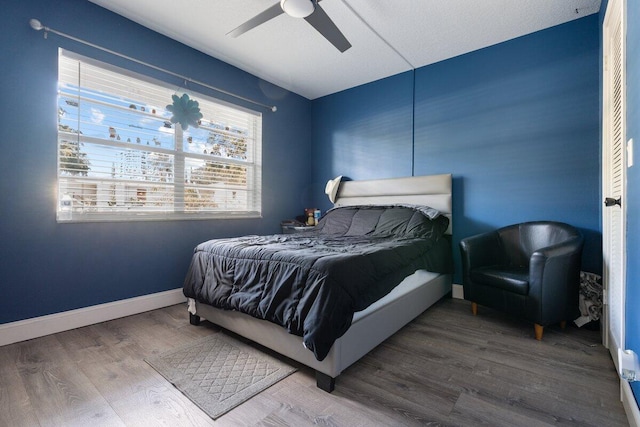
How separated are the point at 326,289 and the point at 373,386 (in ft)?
1.97

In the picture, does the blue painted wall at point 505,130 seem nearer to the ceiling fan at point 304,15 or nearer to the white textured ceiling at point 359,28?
the white textured ceiling at point 359,28

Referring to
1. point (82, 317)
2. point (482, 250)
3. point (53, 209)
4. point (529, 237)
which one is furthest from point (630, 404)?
point (53, 209)

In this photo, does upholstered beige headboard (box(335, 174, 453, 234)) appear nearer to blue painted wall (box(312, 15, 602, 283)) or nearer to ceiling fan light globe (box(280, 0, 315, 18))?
blue painted wall (box(312, 15, 602, 283))

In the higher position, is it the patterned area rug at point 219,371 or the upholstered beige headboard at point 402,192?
the upholstered beige headboard at point 402,192

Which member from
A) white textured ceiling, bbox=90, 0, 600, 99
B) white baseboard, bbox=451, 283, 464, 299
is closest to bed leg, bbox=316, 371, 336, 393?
white baseboard, bbox=451, 283, 464, 299

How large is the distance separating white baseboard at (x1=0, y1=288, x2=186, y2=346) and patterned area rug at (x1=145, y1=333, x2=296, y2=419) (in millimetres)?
1037

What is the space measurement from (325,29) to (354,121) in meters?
1.94

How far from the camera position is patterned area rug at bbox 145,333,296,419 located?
5.02ft

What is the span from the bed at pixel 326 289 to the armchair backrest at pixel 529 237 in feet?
1.89

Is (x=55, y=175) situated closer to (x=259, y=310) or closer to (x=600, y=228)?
(x=259, y=310)

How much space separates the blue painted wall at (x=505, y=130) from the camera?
2645 mm

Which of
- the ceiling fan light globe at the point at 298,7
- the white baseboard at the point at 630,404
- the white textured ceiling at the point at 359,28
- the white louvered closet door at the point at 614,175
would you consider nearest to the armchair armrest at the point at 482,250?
the white louvered closet door at the point at 614,175

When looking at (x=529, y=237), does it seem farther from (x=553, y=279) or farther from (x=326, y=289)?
(x=326, y=289)

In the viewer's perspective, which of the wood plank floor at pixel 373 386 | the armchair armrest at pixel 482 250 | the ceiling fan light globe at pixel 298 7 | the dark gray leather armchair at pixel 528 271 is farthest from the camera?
the armchair armrest at pixel 482 250
